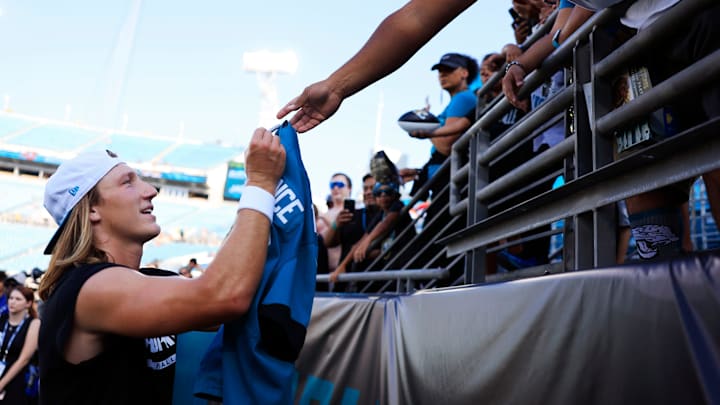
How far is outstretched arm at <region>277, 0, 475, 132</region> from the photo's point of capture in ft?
5.83

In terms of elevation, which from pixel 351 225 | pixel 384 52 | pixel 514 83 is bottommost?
pixel 384 52

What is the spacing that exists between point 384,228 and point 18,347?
3.61 metres

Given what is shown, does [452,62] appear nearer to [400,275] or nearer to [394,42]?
[400,275]

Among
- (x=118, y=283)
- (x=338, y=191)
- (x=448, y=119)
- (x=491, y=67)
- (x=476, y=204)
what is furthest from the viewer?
(x=338, y=191)

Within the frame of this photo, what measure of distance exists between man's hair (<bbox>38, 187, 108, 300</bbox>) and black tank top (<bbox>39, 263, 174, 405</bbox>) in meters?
0.10

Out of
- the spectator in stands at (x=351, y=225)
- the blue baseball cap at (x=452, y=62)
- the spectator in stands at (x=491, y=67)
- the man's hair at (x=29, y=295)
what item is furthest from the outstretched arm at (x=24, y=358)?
the spectator in stands at (x=491, y=67)

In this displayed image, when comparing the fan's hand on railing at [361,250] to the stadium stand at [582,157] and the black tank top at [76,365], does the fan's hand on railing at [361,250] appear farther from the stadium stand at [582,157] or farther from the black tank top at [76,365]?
the black tank top at [76,365]

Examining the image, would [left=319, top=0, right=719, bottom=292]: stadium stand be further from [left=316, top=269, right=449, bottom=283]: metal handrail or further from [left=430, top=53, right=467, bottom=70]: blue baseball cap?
[left=430, top=53, right=467, bottom=70]: blue baseball cap

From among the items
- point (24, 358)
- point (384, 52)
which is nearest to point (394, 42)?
point (384, 52)

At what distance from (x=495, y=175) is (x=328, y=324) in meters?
1.44

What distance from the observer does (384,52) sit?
1.79 m

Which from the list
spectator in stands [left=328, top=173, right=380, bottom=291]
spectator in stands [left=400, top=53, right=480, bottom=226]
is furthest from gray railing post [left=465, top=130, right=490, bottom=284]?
spectator in stands [left=328, top=173, right=380, bottom=291]

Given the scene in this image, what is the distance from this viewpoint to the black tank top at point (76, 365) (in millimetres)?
1624

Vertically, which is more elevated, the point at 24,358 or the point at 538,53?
the point at 538,53
